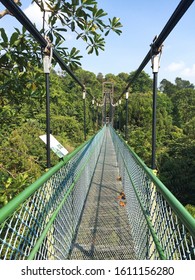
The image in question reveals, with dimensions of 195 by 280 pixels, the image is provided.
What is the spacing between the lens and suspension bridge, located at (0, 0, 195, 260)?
943mm

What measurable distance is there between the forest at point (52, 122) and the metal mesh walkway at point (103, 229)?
563 millimetres

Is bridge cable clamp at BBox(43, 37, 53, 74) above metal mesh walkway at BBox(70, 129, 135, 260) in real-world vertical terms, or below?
above

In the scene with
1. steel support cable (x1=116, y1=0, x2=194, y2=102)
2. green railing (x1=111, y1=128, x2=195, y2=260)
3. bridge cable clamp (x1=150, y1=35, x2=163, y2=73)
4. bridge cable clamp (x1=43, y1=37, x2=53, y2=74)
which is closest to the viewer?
green railing (x1=111, y1=128, x2=195, y2=260)

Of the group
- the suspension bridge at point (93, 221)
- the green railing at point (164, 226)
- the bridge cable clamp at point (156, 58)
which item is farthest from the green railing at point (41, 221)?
the bridge cable clamp at point (156, 58)

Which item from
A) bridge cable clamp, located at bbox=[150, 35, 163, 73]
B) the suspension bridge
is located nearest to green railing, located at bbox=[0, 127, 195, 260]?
the suspension bridge

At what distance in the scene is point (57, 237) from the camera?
1.63 m

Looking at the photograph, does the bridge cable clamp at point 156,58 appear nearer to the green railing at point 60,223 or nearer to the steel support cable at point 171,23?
the steel support cable at point 171,23

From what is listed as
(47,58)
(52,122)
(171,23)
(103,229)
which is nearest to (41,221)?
(47,58)

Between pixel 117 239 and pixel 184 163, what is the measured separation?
356 inches

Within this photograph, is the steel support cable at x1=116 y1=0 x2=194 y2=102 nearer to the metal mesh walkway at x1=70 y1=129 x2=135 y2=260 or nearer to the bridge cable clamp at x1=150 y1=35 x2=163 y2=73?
the bridge cable clamp at x1=150 y1=35 x2=163 y2=73

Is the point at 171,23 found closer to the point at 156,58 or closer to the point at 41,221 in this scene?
the point at 156,58

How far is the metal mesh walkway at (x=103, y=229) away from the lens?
2.08m

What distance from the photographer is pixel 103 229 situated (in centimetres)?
247
